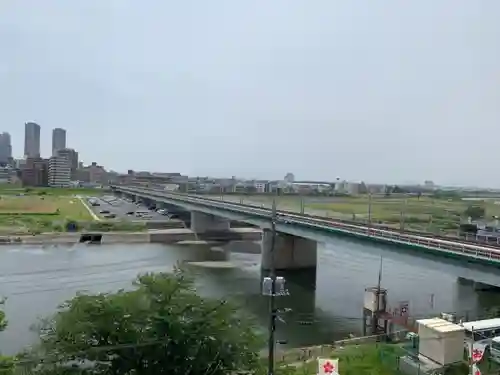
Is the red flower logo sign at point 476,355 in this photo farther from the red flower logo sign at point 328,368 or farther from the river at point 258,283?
the river at point 258,283

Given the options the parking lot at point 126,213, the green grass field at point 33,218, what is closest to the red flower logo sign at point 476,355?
the green grass field at point 33,218

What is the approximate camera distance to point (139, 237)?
157 feet

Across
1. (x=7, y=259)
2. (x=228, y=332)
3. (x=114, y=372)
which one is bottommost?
(x=7, y=259)

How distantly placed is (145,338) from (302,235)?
2028 cm

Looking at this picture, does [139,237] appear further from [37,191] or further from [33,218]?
[37,191]

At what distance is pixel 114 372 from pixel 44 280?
20.5 m

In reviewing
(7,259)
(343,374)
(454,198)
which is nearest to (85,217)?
(7,259)

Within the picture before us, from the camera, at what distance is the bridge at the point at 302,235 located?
18.0m

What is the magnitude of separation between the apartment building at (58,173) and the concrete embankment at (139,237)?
98838 millimetres

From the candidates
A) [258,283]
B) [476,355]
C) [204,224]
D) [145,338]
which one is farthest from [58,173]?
[476,355]

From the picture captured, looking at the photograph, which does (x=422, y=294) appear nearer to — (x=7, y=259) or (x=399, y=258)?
(x=399, y=258)

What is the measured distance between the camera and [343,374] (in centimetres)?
1223

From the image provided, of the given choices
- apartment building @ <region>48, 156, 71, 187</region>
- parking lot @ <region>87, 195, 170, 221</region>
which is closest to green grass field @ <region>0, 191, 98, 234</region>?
parking lot @ <region>87, 195, 170, 221</region>

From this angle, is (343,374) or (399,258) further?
(399,258)
